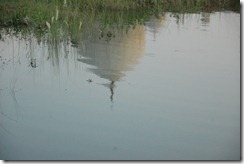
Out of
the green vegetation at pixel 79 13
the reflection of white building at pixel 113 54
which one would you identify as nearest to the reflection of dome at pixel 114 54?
the reflection of white building at pixel 113 54

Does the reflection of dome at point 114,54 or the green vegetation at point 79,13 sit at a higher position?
the green vegetation at point 79,13

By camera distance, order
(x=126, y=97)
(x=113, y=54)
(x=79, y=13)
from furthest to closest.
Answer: (x=79, y=13), (x=113, y=54), (x=126, y=97)

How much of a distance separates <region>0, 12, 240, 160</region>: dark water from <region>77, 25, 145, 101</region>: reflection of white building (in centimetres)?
1

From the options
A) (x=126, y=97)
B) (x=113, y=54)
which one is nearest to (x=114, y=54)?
(x=113, y=54)

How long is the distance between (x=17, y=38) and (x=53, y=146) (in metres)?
2.06

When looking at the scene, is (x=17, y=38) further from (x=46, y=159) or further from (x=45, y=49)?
(x=46, y=159)

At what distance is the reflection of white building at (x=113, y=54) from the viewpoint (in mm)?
4945

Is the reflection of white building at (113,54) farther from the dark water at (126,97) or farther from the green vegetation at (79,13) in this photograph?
the green vegetation at (79,13)

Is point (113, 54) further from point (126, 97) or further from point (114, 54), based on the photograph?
point (126, 97)

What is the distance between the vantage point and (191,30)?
626 cm

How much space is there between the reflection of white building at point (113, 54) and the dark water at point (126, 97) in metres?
0.01

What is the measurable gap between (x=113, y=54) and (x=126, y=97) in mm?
1380

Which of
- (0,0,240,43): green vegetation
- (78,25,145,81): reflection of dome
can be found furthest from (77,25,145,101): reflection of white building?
(0,0,240,43): green vegetation

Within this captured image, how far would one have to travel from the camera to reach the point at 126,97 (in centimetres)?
426
